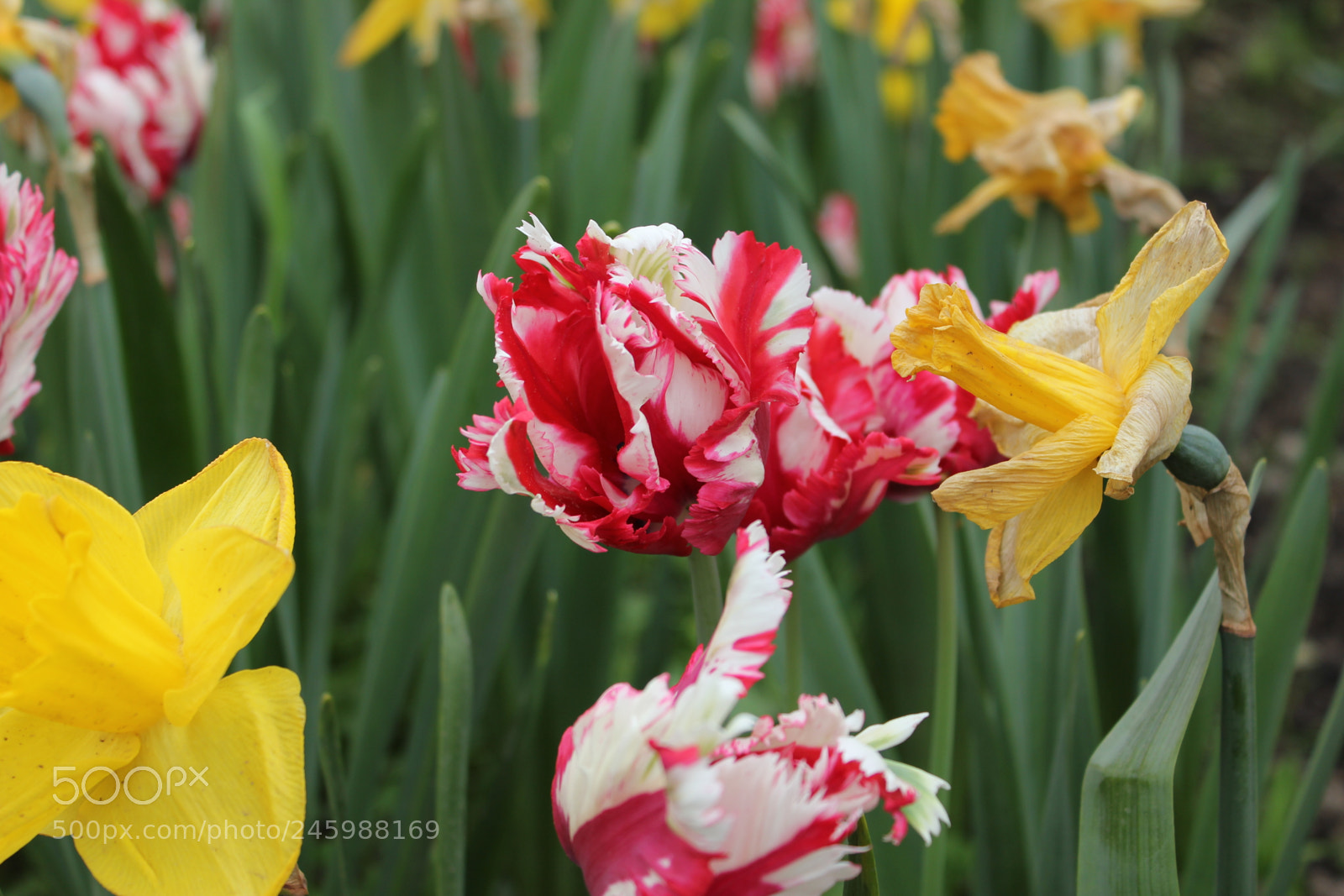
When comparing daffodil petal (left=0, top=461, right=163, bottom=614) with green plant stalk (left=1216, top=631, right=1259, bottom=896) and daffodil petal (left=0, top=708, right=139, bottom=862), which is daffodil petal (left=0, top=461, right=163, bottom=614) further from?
green plant stalk (left=1216, top=631, right=1259, bottom=896)

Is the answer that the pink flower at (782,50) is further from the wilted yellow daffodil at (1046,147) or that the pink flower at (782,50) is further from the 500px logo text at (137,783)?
the 500px logo text at (137,783)

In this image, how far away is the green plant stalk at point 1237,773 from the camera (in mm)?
417

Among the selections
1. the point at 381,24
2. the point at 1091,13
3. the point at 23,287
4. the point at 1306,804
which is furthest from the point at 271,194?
the point at 1306,804

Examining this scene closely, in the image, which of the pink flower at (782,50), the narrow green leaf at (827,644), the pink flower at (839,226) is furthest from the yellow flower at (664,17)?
the narrow green leaf at (827,644)

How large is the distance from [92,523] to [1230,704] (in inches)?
17.5

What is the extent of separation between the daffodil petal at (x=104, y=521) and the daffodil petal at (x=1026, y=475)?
11.6 inches

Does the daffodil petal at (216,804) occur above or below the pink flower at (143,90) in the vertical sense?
below

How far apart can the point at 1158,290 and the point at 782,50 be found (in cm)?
185

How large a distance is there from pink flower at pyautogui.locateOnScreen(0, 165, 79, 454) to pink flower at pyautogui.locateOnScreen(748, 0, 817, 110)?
1690 millimetres

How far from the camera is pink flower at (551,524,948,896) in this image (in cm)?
28

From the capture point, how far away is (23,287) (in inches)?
17.5

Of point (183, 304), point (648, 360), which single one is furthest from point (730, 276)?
point (183, 304)

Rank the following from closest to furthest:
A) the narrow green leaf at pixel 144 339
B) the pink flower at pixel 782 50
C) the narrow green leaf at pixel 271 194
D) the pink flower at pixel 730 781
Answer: the pink flower at pixel 730 781
the narrow green leaf at pixel 144 339
the narrow green leaf at pixel 271 194
the pink flower at pixel 782 50

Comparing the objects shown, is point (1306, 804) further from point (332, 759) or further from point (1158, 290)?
point (332, 759)
